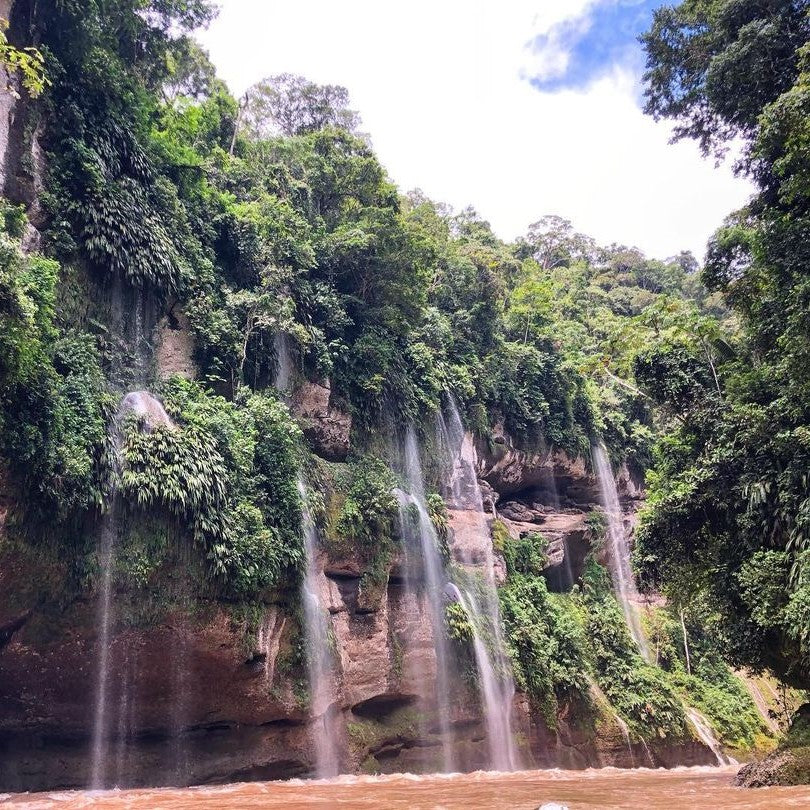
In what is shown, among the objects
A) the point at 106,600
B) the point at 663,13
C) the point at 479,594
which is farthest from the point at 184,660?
the point at 663,13

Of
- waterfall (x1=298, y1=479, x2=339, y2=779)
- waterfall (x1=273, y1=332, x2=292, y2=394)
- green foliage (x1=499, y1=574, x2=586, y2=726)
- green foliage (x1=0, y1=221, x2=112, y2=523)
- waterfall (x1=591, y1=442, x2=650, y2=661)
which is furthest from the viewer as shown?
waterfall (x1=591, y1=442, x2=650, y2=661)

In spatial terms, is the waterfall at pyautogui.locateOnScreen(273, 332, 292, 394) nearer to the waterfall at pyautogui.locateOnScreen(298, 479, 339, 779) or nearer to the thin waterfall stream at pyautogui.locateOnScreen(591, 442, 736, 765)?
the waterfall at pyautogui.locateOnScreen(298, 479, 339, 779)

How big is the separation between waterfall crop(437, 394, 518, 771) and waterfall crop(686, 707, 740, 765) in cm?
784

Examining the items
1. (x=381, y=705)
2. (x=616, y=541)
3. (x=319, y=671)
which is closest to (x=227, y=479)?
(x=319, y=671)

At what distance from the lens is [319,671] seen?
43.1 feet

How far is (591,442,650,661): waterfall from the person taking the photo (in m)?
25.4

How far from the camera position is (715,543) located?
1212cm

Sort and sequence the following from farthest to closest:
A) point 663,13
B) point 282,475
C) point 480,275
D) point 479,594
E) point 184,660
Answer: point 480,275 < point 479,594 < point 663,13 < point 282,475 < point 184,660

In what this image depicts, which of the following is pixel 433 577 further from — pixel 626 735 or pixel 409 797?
pixel 626 735

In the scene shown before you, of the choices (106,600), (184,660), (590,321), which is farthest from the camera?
(590,321)

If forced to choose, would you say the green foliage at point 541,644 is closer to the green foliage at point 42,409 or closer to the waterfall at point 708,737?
the waterfall at point 708,737

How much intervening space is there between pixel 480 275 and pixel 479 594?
12.9 meters

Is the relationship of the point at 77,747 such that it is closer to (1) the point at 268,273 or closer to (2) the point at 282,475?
(2) the point at 282,475

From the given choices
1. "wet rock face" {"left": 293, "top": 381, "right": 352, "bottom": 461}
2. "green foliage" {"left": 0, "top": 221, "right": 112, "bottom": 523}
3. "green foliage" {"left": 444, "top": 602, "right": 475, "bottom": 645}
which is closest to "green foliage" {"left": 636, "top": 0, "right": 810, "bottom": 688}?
"green foliage" {"left": 444, "top": 602, "right": 475, "bottom": 645}
